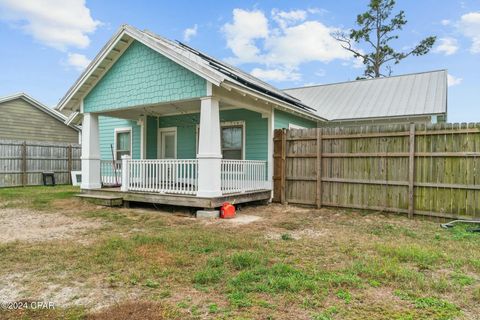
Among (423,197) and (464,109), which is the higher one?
(464,109)

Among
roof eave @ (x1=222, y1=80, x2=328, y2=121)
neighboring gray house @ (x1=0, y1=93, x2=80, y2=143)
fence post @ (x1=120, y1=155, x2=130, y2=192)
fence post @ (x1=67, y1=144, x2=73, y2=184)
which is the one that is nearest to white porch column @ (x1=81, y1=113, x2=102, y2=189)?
fence post @ (x1=120, y1=155, x2=130, y2=192)

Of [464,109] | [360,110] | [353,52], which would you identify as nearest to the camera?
[360,110]

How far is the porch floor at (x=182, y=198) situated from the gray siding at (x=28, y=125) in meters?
10.9

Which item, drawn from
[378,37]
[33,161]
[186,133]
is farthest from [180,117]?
[378,37]

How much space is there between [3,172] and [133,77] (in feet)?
33.4

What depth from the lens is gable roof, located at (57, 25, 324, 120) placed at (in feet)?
24.3

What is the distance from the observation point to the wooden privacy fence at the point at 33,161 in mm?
14906

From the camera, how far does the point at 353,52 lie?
82.3 feet

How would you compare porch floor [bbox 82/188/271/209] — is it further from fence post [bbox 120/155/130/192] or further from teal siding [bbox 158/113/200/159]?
teal siding [bbox 158/113/200/159]

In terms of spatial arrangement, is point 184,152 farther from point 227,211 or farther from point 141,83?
point 227,211

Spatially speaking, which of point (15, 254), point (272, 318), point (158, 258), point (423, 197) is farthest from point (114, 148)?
point (272, 318)

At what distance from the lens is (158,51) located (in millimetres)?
8125

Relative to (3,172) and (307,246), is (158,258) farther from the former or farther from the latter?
(3,172)

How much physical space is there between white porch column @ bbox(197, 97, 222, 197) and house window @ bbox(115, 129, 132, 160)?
6118mm
